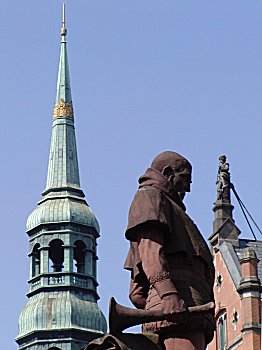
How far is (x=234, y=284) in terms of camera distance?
43.2 metres

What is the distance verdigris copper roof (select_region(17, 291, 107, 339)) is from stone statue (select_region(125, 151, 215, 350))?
255 feet

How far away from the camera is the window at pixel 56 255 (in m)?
87.0

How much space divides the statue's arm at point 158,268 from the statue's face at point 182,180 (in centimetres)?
59

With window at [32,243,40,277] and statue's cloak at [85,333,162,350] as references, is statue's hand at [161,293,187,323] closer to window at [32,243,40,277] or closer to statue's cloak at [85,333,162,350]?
statue's cloak at [85,333,162,350]

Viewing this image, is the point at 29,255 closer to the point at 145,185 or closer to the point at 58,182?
the point at 58,182

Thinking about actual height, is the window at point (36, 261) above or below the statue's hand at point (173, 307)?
above

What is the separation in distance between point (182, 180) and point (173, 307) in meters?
1.23

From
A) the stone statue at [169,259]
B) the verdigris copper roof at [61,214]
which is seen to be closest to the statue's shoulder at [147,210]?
the stone statue at [169,259]

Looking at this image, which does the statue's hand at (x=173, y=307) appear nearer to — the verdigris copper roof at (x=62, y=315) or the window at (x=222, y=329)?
the window at (x=222, y=329)

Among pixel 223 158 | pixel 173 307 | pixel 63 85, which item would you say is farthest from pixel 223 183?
pixel 63 85

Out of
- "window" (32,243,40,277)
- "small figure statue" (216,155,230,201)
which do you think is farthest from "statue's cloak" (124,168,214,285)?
"window" (32,243,40,277)

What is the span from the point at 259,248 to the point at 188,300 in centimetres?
3684

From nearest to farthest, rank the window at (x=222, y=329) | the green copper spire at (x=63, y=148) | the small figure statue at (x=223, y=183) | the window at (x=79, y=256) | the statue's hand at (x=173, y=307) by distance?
1. the statue's hand at (x=173, y=307)
2. the window at (x=222, y=329)
3. the small figure statue at (x=223, y=183)
4. the window at (x=79, y=256)
5. the green copper spire at (x=63, y=148)

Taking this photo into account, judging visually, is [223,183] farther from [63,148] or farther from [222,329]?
[63,148]
